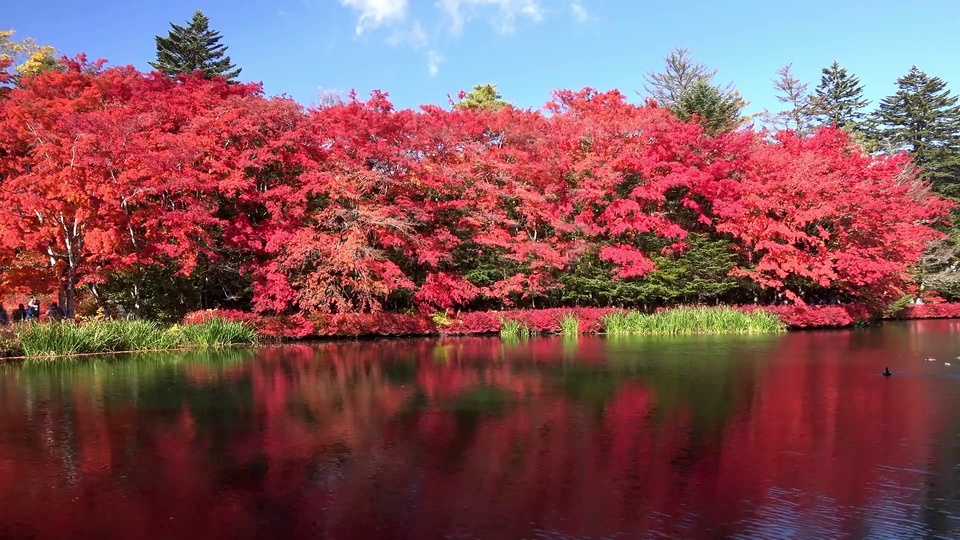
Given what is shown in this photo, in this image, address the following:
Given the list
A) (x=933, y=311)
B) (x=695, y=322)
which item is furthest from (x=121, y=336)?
(x=933, y=311)

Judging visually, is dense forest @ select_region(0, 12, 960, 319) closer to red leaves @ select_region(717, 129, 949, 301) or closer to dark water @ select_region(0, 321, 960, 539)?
red leaves @ select_region(717, 129, 949, 301)

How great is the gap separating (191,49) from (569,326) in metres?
27.2

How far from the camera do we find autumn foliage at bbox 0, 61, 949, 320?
54.9 ft

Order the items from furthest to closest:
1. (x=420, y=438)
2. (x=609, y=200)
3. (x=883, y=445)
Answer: (x=609, y=200), (x=420, y=438), (x=883, y=445)

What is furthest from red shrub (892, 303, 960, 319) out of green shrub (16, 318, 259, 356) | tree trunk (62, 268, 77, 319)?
tree trunk (62, 268, 77, 319)

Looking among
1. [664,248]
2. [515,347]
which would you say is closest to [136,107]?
[515,347]

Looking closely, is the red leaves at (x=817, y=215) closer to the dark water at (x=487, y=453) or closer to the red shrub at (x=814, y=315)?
the red shrub at (x=814, y=315)

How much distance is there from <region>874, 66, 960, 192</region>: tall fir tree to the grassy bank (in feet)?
128

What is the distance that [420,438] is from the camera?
23.6 feet

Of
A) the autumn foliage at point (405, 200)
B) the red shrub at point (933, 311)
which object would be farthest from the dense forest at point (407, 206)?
the red shrub at point (933, 311)

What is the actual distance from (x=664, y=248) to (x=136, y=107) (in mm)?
16033

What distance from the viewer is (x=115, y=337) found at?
16016 mm

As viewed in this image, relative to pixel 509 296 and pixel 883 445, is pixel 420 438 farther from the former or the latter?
pixel 509 296

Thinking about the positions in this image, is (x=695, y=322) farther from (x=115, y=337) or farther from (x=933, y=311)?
(x=933, y=311)
